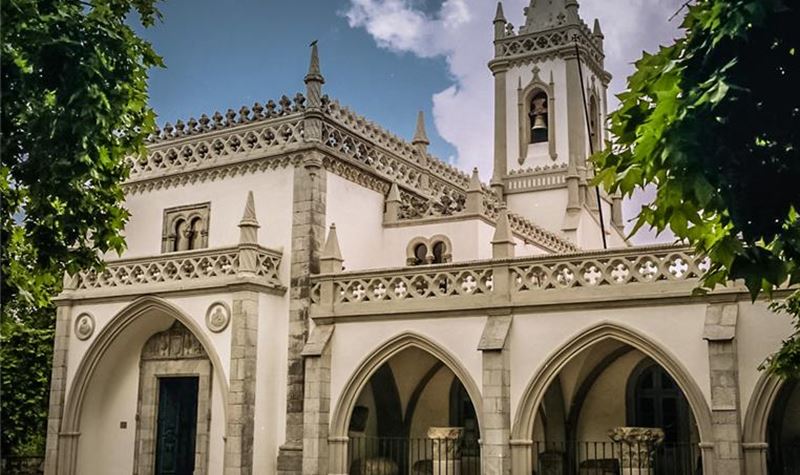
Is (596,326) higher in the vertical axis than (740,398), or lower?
higher

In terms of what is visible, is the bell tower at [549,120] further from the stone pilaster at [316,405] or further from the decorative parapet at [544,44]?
the stone pilaster at [316,405]

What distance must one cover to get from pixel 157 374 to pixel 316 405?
4679mm

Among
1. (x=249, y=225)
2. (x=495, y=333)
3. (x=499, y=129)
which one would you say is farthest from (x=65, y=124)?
(x=499, y=129)

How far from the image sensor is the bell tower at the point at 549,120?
28109 millimetres

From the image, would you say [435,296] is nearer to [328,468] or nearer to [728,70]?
[328,468]

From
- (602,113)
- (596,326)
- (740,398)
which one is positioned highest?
(602,113)

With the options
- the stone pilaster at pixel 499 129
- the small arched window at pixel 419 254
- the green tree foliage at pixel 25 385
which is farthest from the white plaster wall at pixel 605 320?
the green tree foliage at pixel 25 385

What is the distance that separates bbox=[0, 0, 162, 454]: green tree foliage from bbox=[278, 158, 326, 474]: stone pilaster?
25.8 feet

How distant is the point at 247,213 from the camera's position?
62.8 ft

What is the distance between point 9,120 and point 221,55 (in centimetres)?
595

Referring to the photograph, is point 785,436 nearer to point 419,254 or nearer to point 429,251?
point 429,251

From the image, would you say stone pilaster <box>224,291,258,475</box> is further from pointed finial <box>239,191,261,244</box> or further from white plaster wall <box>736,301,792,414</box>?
white plaster wall <box>736,301,792,414</box>

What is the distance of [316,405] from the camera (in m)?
18.3

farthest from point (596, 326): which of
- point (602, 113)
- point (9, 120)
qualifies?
point (602, 113)
